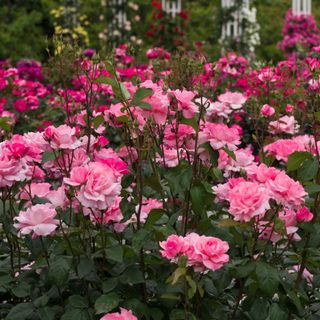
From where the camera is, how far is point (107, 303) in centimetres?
195

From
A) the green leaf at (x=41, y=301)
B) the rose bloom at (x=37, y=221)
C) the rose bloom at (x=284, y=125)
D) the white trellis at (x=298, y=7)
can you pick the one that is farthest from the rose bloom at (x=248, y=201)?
the white trellis at (x=298, y=7)

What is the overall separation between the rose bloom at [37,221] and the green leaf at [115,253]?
0.15 meters

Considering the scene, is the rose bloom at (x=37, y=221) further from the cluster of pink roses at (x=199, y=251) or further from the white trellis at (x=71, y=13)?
the white trellis at (x=71, y=13)

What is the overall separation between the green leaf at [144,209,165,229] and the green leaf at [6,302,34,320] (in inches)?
14.5

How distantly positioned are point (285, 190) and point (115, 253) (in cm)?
45

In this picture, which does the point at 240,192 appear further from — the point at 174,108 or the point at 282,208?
the point at 174,108

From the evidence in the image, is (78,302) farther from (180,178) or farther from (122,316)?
(180,178)

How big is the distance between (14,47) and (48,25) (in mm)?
1078

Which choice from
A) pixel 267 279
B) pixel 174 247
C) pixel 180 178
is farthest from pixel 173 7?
pixel 174 247

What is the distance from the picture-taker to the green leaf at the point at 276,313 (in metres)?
2.04

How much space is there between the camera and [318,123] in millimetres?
2611

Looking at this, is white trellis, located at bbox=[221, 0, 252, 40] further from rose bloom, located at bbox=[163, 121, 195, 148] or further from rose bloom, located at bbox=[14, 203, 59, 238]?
rose bloom, located at bbox=[14, 203, 59, 238]

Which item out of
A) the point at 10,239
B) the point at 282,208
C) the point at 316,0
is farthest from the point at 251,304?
the point at 316,0

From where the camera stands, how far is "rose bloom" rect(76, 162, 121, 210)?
73.0 inches
